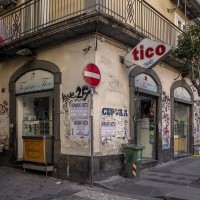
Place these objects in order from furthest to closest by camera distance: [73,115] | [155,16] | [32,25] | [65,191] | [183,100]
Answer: [183,100] → [155,16] → [32,25] → [73,115] → [65,191]

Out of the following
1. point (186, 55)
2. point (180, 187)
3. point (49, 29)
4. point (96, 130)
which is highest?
point (49, 29)

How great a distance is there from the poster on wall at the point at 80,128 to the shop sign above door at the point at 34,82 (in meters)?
1.55

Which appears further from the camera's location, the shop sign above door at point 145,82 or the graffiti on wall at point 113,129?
the shop sign above door at point 145,82

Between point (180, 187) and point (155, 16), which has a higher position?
point (155, 16)

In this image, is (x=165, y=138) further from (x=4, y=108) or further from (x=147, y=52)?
(x=4, y=108)

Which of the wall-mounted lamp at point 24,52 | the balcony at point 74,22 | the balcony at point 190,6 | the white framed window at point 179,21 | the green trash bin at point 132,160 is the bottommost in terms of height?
the green trash bin at point 132,160

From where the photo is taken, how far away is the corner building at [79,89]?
340 inches

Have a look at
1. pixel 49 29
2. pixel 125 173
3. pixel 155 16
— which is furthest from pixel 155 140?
pixel 49 29

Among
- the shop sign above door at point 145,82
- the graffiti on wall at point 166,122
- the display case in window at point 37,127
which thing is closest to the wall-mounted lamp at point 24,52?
the display case in window at point 37,127

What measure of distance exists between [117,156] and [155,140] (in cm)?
301

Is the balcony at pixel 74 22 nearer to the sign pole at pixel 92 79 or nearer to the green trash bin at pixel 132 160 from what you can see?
the sign pole at pixel 92 79

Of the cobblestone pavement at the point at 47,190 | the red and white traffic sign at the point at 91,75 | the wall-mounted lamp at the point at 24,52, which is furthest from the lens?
the wall-mounted lamp at the point at 24,52

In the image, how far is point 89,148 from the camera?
8.45m

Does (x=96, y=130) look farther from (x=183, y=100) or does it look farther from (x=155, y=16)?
(x=183, y=100)
